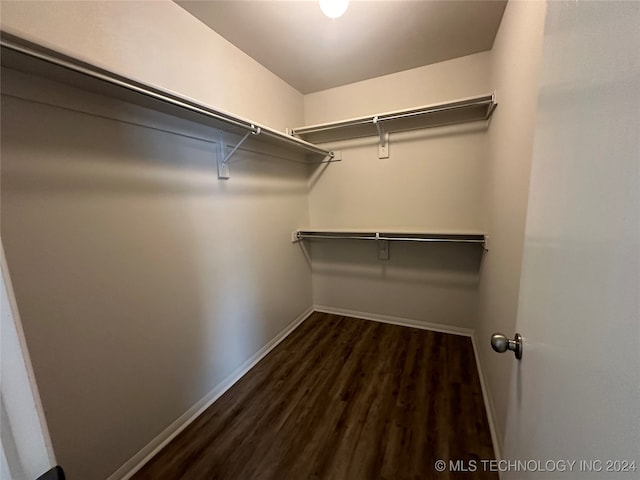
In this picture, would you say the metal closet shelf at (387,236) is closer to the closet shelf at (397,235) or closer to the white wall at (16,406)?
the closet shelf at (397,235)

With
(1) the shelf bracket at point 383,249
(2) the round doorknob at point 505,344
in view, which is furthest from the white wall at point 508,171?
(1) the shelf bracket at point 383,249

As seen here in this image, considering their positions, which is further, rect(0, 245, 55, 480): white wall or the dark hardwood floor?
the dark hardwood floor

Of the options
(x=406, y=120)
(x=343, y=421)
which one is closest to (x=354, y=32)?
(x=406, y=120)

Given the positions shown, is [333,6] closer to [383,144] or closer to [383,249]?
[383,144]

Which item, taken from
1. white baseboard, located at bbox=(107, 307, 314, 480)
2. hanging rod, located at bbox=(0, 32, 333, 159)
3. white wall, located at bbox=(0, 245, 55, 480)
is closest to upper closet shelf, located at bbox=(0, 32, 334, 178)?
hanging rod, located at bbox=(0, 32, 333, 159)

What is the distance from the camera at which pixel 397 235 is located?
7.85ft

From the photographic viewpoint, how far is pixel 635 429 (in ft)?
0.91

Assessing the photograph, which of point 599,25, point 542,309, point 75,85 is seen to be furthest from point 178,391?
point 599,25

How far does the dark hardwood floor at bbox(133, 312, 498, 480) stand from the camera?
134 centimetres

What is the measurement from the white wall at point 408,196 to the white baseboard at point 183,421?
4.00 ft

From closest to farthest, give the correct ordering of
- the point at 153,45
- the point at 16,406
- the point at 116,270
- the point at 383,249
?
the point at 16,406, the point at 116,270, the point at 153,45, the point at 383,249

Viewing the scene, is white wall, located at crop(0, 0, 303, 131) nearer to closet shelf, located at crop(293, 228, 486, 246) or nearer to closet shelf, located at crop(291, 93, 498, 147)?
closet shelf, located at crop(291, 93, 498, 147)

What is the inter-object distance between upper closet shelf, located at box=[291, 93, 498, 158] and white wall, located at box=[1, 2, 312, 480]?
2.98 ft

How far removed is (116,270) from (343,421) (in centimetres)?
151
